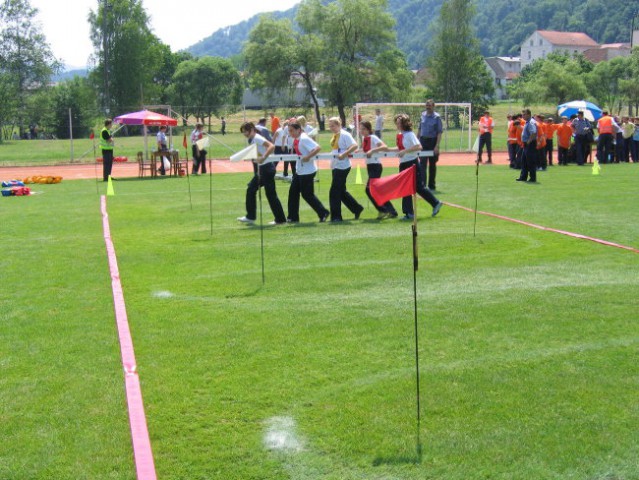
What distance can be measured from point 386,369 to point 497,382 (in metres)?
0.88

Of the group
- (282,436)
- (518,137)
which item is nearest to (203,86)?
(518,137)

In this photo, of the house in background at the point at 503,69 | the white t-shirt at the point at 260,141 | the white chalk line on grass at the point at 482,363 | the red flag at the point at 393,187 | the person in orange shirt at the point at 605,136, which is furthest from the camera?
the house in background at the point at 503,69

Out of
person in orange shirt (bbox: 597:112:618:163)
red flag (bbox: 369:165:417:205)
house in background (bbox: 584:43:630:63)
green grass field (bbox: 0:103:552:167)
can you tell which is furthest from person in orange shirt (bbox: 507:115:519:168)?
house in background (bbox: 584:43:630:63)

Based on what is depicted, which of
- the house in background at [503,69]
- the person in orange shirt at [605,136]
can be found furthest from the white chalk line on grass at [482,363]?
the house in background at [503,69]

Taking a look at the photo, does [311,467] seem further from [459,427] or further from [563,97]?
[563,97]

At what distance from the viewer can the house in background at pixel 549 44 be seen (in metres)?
186

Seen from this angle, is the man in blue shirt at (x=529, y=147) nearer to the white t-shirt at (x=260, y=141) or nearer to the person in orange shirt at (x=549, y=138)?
the person in orange shirt at (x=549, y=138)

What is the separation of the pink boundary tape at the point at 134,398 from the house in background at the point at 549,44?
188 meters

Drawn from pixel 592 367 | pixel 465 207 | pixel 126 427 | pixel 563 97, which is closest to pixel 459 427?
pixel 592 367

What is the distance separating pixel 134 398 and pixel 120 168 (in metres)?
29.2

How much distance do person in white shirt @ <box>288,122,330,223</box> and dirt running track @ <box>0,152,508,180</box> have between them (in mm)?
14519

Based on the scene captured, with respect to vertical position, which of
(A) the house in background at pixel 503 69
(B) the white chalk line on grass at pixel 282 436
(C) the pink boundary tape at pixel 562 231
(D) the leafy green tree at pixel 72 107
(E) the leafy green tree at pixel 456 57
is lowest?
(B) the white chalk line on grass at pixel 282 436

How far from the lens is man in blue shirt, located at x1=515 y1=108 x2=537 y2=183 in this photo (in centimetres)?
2089

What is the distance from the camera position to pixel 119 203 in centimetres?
1906
